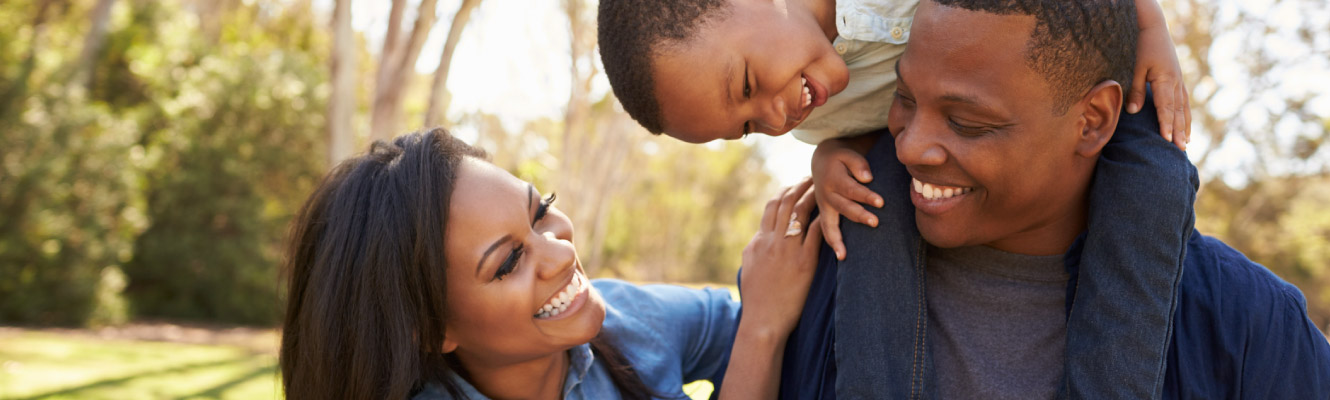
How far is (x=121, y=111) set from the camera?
15500 mm

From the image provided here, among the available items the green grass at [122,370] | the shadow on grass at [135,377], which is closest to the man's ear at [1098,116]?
the green grass at [122,370]

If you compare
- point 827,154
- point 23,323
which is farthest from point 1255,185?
point 23,323

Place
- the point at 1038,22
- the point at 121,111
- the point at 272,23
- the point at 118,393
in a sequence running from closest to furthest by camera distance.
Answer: the point at 1038,22 → the point at 118,393 → the point at 121,111 → the point at 272,23

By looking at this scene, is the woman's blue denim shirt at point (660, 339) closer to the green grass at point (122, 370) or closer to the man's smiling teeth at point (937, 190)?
the man's smiling teeth at point (937, 190)

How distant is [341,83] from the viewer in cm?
751

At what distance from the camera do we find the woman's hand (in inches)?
97.2

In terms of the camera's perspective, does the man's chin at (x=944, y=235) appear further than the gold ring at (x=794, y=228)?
No

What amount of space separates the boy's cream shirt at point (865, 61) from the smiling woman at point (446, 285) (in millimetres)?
316

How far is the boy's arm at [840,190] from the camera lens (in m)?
2.31

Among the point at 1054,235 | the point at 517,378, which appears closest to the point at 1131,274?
the point at 1054,235

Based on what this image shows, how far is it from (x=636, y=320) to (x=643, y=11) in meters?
0.94

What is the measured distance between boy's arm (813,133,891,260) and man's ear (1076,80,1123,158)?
50 centimetres

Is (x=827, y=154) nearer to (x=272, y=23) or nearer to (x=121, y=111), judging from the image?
(x=121, y=111)

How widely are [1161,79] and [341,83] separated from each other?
22.0ft
